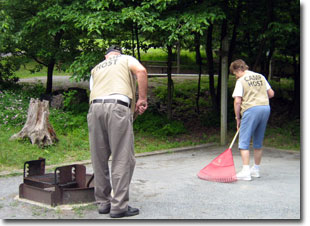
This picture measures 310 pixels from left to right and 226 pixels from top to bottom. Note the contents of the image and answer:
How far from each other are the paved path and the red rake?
139mm

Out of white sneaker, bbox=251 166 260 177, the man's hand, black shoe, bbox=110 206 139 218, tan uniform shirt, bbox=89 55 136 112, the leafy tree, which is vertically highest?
the leafy tree

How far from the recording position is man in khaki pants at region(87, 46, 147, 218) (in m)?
5.07

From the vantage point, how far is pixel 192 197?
236 inches

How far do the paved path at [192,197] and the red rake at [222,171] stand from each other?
0.46ft

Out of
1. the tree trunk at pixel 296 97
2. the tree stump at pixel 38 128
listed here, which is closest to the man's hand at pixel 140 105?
the tree stump at pixel 38 128

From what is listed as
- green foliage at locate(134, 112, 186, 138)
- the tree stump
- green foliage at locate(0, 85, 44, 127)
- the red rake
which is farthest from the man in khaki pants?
green foliage at locate(134, 112, 186, 138)

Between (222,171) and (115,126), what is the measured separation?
266cm

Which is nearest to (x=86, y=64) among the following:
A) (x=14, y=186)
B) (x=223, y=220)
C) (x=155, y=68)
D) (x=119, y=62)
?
(x=14, y=186)

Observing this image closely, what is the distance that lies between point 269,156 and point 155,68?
17.5 m

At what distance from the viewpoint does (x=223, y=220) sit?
5.00m

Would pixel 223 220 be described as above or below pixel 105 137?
below

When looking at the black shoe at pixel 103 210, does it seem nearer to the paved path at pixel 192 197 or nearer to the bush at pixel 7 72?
the paved path at pixel 192 197

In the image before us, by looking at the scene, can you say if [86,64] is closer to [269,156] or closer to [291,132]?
[269,156]

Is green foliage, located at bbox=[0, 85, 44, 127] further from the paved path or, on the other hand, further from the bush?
the paved path
